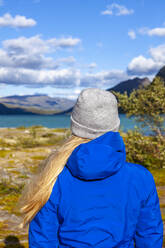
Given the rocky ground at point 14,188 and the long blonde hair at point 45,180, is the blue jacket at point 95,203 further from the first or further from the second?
the rocky ground at point 14,188

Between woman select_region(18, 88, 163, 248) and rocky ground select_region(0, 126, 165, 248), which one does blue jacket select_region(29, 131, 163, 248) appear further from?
rocky ground select_region(0, 126, 165, 248)

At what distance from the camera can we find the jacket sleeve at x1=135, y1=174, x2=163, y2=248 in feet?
8.37

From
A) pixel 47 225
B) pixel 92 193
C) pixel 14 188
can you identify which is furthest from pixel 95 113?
pixel 14 188


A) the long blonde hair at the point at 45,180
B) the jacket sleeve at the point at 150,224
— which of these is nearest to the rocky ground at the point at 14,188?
the long blonde hair at the point at 45,180

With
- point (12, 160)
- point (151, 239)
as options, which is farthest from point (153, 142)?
point (151, 239)

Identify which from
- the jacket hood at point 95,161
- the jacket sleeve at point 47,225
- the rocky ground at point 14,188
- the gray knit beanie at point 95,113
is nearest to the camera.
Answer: the jacket hood at point 95,161

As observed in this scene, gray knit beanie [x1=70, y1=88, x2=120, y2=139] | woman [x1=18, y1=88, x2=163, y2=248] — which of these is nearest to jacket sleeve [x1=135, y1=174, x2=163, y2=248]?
woman [x1=18, y1=88, x2=163, y2=248]

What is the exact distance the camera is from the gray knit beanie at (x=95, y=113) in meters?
2.53

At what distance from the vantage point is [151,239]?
8.54 ft

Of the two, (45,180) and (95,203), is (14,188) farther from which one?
(95,203)

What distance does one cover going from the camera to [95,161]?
2.24 meters

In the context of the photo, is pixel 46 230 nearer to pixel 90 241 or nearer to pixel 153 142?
pixel 90 241

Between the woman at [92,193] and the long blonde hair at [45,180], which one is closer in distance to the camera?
the woman at [92,193]

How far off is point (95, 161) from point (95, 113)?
0.49 m
